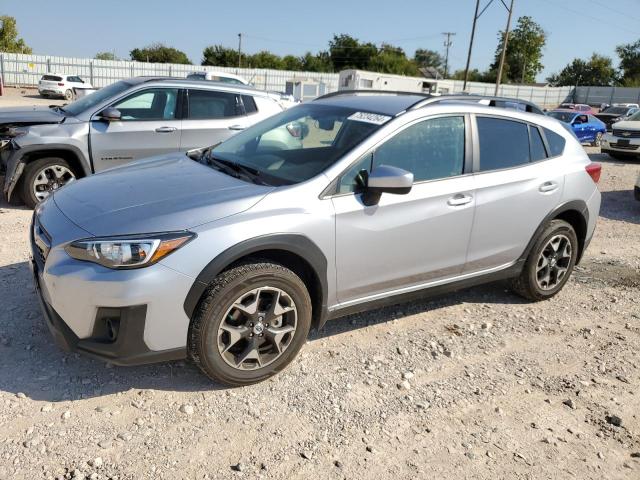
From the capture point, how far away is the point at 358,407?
3.18 meters

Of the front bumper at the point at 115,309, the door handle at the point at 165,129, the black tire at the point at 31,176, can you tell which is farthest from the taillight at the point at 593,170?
the black tire at the point at 31,176

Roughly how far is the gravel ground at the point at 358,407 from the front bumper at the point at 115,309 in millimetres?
369

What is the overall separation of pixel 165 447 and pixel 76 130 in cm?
511

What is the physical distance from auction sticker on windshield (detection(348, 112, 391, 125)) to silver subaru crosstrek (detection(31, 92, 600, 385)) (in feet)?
0.04

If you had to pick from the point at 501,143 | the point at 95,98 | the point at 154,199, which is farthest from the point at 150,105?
the point at 501,143

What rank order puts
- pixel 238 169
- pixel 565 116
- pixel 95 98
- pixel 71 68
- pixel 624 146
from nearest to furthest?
1. pixel 238 169
2. pixel 95 98
3. pixel 624 146
4. pixel 565 116
5. pixel 71 68

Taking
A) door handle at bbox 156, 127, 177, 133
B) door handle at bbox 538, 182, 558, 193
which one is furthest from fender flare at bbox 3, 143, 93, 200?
door handle at bbox 538, 182, 558, 193

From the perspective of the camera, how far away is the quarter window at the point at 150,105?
702cm

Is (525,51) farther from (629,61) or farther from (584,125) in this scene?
(584,125)

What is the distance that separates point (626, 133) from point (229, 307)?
16.2 metres

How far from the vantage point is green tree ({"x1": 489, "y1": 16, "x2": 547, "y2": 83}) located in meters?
77.7

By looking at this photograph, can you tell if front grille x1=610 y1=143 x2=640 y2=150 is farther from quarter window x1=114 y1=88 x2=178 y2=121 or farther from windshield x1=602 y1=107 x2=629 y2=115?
windshield x1=602 y1=107 x2=629 y2=115

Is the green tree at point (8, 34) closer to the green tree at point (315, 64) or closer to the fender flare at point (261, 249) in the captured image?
the green tree at point (315, 64)

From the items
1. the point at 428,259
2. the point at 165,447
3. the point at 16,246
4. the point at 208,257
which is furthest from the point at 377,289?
the point at 16,246
